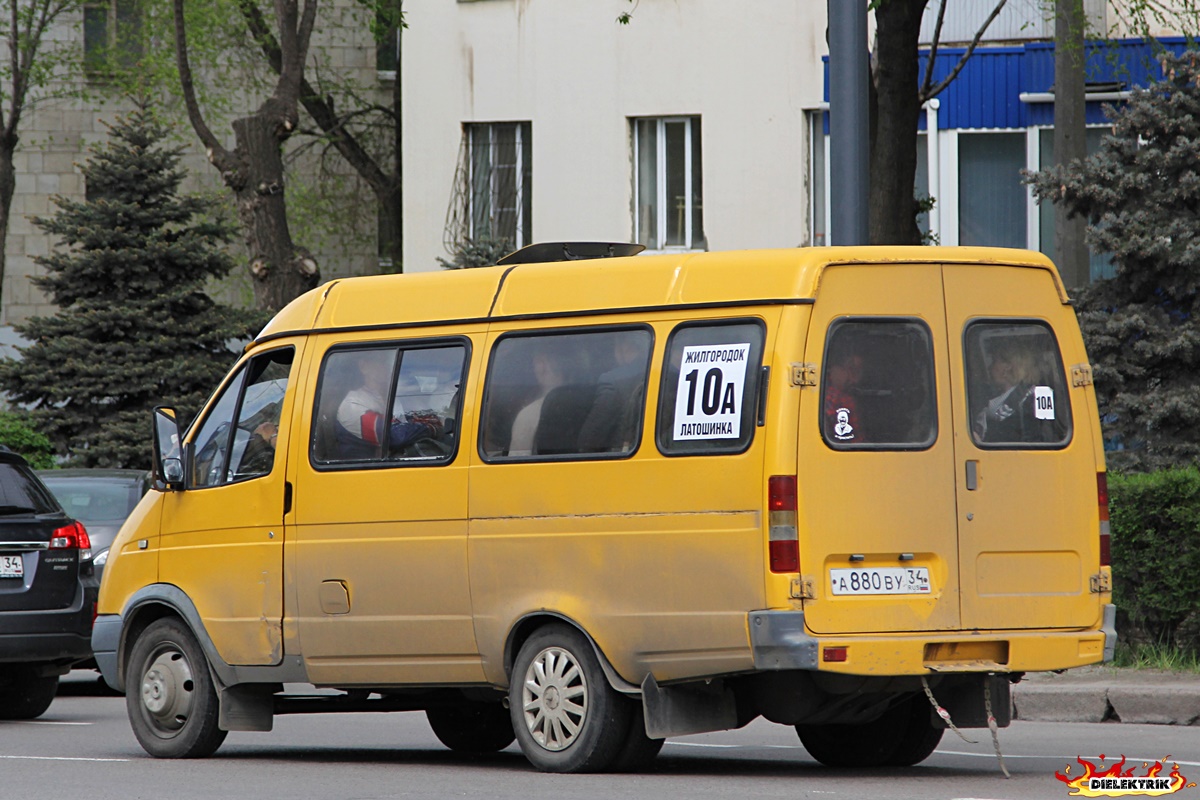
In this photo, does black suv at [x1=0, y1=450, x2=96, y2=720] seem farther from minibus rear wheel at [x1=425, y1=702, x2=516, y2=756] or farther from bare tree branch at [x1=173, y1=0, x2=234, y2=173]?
bare tree branch at [x1=173, y1=0, x2=234, y2=173]

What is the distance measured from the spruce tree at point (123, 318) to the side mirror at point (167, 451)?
14.7 meters

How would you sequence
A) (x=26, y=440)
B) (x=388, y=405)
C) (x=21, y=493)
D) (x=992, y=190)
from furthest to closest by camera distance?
(x=26, y=440), (x=992, y=190), (x=21, y=493), (x=388, y=405)

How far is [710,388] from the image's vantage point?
8.86 m

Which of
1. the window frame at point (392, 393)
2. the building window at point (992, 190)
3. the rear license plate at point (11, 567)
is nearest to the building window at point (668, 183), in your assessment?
the building window at point (992, 190)

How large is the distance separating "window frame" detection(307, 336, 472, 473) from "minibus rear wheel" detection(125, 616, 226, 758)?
4.36ft

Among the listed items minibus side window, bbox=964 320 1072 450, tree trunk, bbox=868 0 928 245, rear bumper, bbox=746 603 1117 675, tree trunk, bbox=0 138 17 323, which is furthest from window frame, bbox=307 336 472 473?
tree trunk, bbox=0 138 17 323

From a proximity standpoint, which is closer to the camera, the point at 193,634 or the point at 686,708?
the point at 686,708

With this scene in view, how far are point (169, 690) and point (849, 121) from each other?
563 centimetres

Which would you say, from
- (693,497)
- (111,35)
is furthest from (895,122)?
(111,35)

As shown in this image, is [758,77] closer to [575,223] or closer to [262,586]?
[575,223]

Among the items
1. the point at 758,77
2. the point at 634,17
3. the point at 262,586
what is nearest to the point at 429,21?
the point at 634,17

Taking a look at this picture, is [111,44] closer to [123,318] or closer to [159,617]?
[123,318]

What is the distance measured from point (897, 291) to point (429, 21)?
20646 millimetres

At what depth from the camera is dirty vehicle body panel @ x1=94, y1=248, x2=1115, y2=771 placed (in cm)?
861
